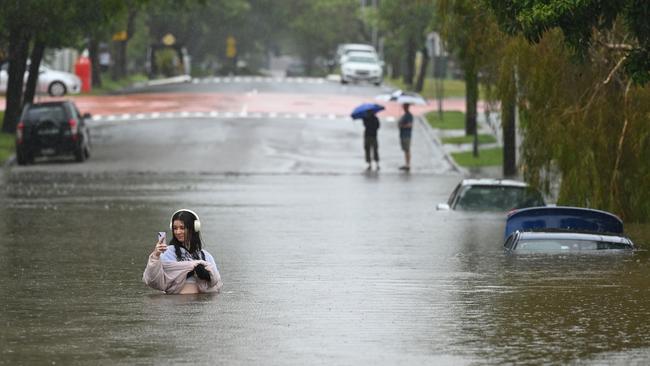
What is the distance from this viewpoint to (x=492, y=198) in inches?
1227

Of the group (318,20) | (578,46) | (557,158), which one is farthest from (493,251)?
(318,20)

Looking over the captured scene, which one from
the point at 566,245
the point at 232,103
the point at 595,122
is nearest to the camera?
the point at 566,245

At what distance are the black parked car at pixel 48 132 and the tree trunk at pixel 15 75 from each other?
4116 millimetres

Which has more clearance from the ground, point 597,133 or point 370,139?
point 597,133

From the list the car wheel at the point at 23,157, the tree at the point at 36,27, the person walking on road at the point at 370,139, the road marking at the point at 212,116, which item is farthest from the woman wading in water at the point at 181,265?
the road marking at the point at 212,116

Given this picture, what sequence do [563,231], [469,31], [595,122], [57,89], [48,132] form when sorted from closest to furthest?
1. [563,231]
2. [595,122]
3. [469,31]
4. [48,132]
5. [57,89]

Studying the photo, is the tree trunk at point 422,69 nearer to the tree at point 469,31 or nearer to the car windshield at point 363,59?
the car windshield at point 363,59

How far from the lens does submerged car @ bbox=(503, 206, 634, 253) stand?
2194cm

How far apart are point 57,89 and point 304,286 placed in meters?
57.3

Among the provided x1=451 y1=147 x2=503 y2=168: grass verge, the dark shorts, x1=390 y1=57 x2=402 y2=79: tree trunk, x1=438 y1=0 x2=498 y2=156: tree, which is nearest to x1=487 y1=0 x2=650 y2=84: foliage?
x1=438 y1=0 x2=498 y2=156: tree

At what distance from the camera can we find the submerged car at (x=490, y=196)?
30578 millimetres

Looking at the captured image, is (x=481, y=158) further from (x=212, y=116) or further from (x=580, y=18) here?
(x=580, y=18)

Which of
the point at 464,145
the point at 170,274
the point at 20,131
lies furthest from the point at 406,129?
the point at 170,274

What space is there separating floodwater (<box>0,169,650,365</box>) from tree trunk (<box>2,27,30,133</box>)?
19.8 meters
